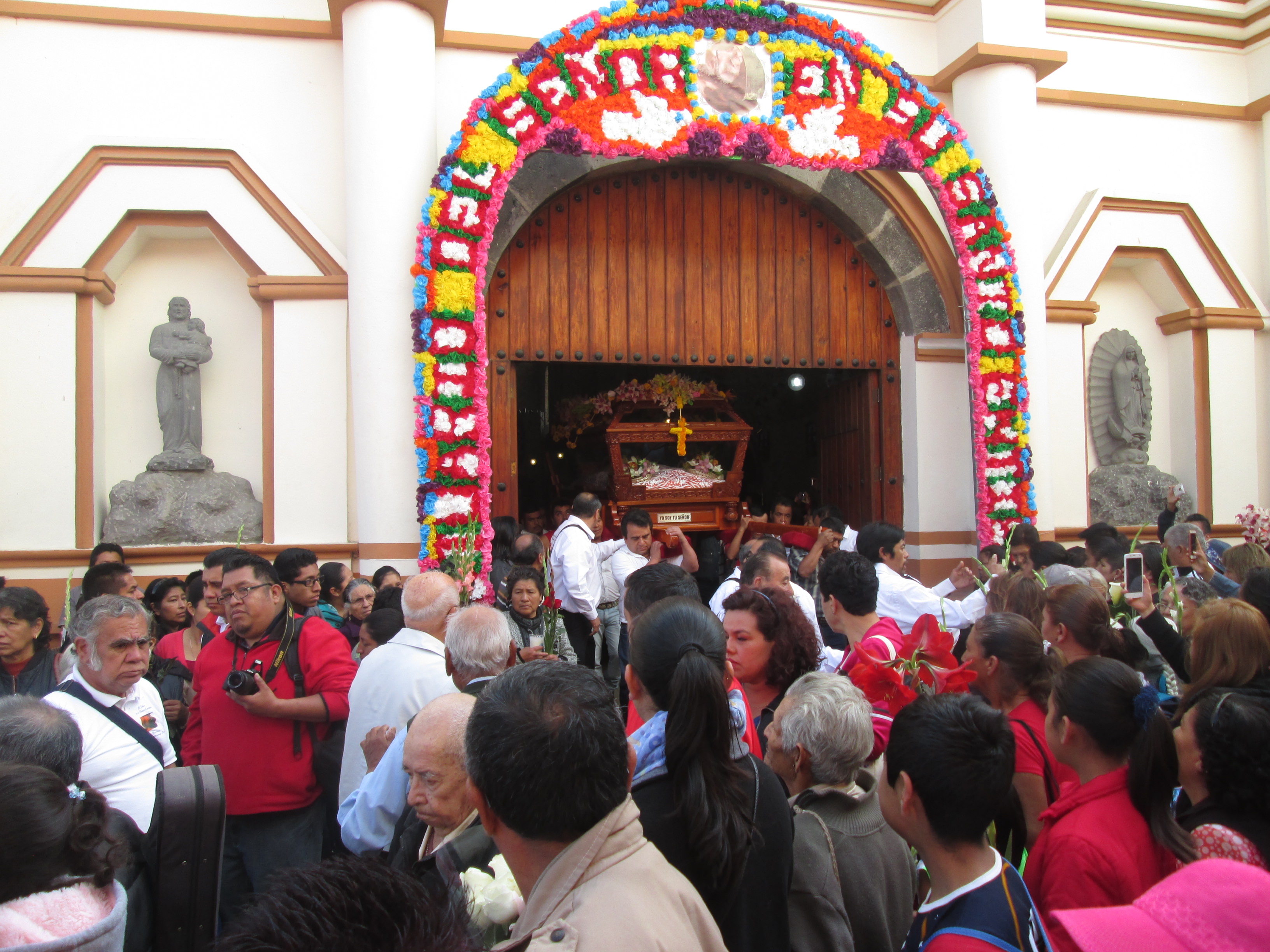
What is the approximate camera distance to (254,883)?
331 cm

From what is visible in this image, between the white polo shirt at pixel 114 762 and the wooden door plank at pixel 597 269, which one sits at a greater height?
the wooden door plank at pixel 597 269

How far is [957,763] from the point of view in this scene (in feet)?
6.07

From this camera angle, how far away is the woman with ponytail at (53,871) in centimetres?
156

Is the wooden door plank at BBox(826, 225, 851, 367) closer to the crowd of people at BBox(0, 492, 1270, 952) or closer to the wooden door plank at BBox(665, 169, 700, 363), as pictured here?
the wooden door plank at BBox(665, 169, 700, 363)

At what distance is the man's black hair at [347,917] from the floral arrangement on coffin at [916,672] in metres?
1.62

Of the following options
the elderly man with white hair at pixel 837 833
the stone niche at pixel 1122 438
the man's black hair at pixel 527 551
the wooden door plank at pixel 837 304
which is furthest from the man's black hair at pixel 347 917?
the stone niche at pixel 1122 438

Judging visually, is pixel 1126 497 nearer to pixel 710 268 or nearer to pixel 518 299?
pixel 710 268

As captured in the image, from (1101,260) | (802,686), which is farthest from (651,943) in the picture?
(1101,260)

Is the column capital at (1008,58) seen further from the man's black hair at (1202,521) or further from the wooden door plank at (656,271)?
the man's black hair at (1202,521)

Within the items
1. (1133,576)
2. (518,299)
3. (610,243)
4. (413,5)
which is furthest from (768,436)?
(1133,576)

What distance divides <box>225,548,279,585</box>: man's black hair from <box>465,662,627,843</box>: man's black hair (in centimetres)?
215

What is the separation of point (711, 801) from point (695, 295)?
251 inches

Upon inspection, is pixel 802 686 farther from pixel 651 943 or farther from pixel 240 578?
pixel 240 578

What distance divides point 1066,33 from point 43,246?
28.4ft
